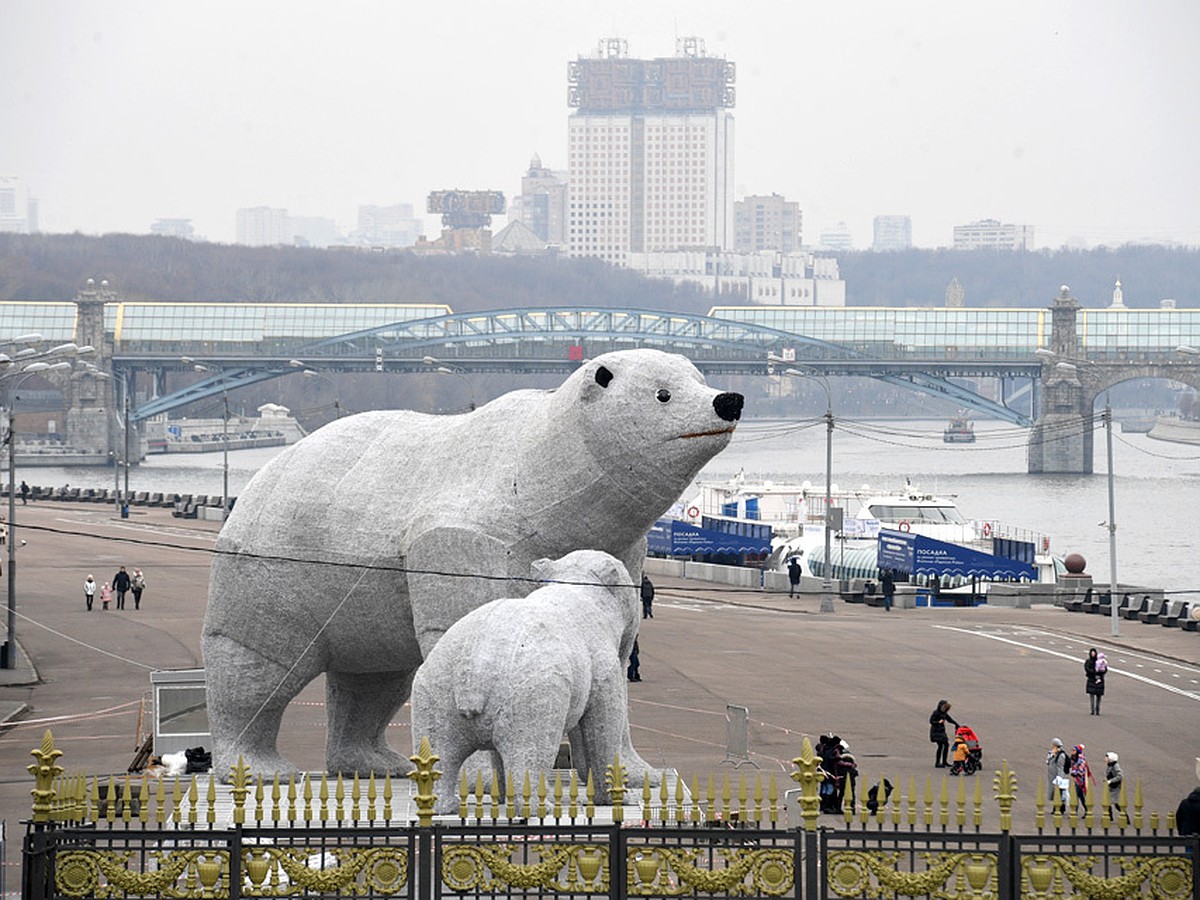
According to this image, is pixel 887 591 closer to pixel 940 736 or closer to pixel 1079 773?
pixel 940 736

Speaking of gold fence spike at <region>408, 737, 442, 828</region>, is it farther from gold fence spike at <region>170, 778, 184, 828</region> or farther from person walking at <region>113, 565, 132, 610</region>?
person walking at <region>113, 565, 132, 610</region>

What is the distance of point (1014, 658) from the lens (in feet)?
104

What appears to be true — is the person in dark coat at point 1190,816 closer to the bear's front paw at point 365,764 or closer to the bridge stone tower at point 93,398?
the bear's front paw at point 365,764

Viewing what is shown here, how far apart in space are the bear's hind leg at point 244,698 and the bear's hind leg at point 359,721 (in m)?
0.48

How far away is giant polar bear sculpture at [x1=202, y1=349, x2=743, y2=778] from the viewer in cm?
1462

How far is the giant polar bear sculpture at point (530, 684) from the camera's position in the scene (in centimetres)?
1312

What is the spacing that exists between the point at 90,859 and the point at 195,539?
42.7 meters

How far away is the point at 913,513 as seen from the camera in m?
57.6

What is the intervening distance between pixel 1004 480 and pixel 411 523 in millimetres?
81085

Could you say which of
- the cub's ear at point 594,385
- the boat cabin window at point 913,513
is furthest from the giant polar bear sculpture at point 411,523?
the boat cabin window at point 913,513

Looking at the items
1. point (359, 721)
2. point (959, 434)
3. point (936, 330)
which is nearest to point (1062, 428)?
point (936, 330)

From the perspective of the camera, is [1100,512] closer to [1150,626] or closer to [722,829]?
[1150,626]

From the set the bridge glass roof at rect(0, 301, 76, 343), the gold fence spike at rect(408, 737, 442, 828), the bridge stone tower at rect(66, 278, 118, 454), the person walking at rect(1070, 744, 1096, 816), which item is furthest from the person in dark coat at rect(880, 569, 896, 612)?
the bridge glass roof at rect(0, 301, 76, 343)

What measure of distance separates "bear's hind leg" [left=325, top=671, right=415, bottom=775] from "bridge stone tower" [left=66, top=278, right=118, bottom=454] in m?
94.1
